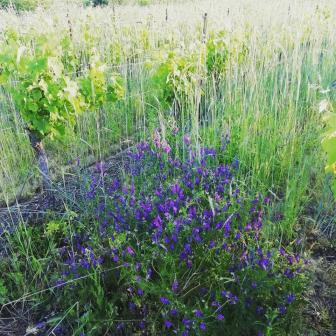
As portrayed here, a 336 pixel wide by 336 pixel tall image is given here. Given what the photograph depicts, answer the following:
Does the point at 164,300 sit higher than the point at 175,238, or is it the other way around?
the point at 175,238

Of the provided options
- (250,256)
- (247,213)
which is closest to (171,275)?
(250,256)

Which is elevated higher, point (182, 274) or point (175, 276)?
point (175, 276)

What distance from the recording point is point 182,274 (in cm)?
173

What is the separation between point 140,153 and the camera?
2.57 m

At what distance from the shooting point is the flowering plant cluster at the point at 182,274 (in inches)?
58.9

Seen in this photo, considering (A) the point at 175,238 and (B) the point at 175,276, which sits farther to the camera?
(A) the point at 175,238

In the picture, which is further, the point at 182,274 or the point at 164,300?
the point at 182,274

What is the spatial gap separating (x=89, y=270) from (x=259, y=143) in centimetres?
151

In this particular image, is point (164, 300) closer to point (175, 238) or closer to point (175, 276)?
point (175, 276)

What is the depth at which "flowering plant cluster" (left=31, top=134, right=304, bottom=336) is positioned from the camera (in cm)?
150

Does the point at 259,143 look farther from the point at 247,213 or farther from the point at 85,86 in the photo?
the point at 85,86

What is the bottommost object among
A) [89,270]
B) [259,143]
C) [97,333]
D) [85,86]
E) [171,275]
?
[97,333]

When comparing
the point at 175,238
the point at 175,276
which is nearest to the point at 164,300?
the point at 175,276

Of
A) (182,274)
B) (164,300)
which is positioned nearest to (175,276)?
(164,300)
